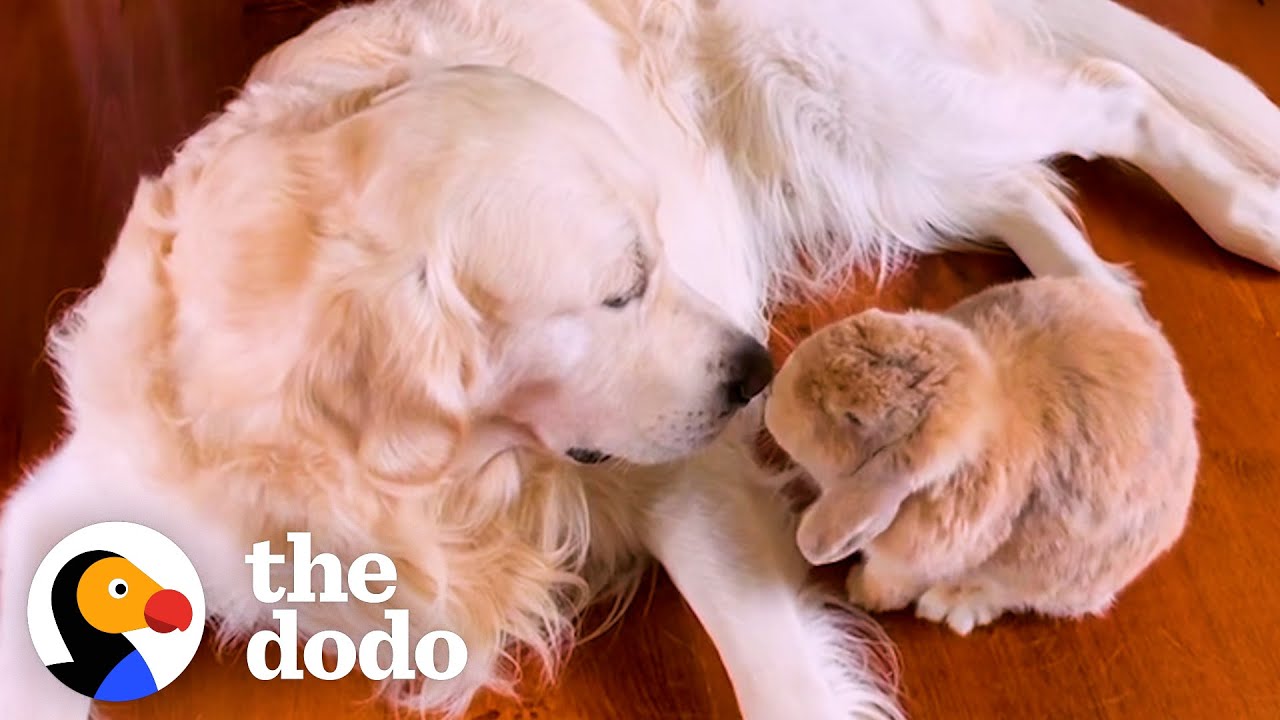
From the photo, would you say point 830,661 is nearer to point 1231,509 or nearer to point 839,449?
point 839,449

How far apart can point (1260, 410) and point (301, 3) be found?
1.58 meters

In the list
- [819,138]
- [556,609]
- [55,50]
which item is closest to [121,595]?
[556,609]

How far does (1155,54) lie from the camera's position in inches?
69.9

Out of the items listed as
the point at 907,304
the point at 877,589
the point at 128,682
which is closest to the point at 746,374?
the point at 877,589

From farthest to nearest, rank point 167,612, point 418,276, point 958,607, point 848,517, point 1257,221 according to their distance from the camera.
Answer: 1. point 1257,221
2. point 958,607
3. point 167,612
4. point 848,517
5. point 418,276

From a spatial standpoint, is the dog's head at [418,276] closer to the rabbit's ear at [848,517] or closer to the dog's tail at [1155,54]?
the rabbit's ear at [848,517]

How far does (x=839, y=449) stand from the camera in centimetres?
121

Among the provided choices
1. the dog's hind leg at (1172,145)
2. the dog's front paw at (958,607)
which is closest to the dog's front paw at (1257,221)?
the dog's hind leg at (1172,145)

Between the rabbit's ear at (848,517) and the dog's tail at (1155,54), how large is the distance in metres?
0.87

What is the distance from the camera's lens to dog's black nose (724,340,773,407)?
1256 mm

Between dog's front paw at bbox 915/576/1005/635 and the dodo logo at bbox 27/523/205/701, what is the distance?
0.77 m

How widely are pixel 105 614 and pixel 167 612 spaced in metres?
0.06

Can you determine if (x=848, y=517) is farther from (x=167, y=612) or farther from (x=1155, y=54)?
(x=1155, y=54)

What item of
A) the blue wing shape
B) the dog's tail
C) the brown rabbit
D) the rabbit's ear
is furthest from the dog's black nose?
→ the dog's tail
